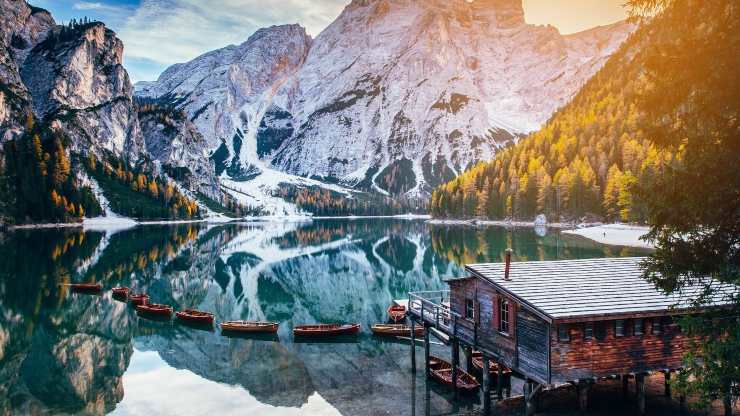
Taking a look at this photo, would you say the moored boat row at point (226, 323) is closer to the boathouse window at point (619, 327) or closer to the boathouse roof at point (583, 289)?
the boathouse roof at point (583, 289)

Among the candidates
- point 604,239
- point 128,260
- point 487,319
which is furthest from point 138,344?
point 604,239

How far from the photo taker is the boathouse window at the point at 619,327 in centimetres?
2414

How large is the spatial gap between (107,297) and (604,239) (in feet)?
339

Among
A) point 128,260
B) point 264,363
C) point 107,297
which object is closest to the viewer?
point 264,363

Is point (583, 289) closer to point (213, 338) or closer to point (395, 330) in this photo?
point (395, 330)

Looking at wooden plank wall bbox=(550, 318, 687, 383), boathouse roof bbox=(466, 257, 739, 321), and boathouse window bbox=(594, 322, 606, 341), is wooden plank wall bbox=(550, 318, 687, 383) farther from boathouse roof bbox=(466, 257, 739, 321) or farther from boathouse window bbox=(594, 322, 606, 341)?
boathouse roof bbox=(466, 257, 739, 321)

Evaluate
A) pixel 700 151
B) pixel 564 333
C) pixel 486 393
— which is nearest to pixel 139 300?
pixel 486 393

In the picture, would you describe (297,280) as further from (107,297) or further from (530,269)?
(530,269)

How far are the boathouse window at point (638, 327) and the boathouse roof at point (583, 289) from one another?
2.43 feet

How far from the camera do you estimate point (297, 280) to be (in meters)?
85.8

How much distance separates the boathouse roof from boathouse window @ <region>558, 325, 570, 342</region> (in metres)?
0.92

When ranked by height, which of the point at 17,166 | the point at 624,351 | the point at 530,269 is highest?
the point at 17,166

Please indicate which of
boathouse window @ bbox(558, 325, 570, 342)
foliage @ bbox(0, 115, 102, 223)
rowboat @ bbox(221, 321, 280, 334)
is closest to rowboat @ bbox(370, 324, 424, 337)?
rowboat @ bbox(221, 321, 280, 334)

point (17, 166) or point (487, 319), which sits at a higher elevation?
point (17, 166)
